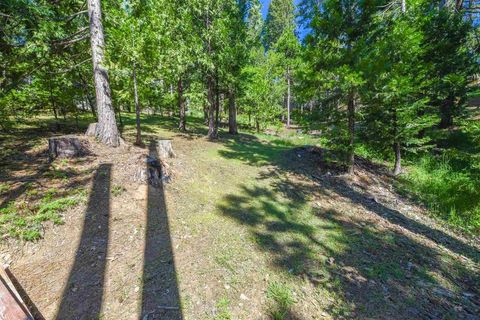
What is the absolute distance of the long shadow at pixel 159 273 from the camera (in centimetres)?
263

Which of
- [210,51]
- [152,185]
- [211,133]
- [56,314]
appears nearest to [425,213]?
[152,185]

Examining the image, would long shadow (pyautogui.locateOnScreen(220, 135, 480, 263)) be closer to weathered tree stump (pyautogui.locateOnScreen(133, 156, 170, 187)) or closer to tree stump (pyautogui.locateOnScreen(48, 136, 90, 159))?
weathered tree stump (pyautogui.locateOnScreen(133, 156, 170, 187))

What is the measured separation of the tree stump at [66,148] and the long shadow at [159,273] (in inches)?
112

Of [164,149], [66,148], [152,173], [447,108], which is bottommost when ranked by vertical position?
[152,173]

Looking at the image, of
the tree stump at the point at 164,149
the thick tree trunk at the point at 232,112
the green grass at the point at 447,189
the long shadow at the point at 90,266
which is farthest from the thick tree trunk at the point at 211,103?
the green grass at the point at 447,189

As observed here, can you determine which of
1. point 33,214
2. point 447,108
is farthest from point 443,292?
point 447,108

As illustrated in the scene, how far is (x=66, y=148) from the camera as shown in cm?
570

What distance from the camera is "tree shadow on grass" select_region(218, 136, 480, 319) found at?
312 centimetres

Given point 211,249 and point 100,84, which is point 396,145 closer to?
point 211,249

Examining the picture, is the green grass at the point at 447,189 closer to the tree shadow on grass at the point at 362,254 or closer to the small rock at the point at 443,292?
the tree shadow on grass at the point at 362,254

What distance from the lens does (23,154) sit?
6.18 m

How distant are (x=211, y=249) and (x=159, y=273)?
0.94 m

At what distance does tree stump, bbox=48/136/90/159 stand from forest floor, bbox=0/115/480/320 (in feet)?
0.93

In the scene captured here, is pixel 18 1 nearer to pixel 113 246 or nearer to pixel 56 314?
pixel 113 246
